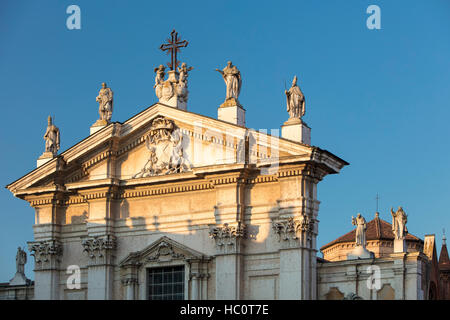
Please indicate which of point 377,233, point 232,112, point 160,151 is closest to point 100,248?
point 160,151

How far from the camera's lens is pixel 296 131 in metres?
28.5

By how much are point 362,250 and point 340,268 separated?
2.95 ft

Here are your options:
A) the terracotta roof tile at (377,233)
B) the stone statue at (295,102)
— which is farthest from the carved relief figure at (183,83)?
the terracotta roof tile at (377,233)

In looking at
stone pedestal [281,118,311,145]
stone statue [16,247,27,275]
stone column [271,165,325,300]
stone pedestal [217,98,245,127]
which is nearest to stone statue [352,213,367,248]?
stone column [271,165,325,300]

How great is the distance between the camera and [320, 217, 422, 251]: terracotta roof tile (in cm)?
4888

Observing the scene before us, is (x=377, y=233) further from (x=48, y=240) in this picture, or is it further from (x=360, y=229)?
(x=48, y=240)

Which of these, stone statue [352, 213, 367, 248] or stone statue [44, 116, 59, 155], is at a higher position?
stone statue [44, 116, 59, 155]

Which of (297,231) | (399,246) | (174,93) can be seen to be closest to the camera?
(297,231)

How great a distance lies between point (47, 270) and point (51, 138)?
4347mm

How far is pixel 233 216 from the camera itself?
28516 millimetres

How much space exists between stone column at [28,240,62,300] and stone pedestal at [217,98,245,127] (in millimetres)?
7002

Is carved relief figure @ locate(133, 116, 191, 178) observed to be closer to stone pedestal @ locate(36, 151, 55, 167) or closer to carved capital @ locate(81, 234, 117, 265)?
carved capital @ locate(81, 234, 117, 265)
